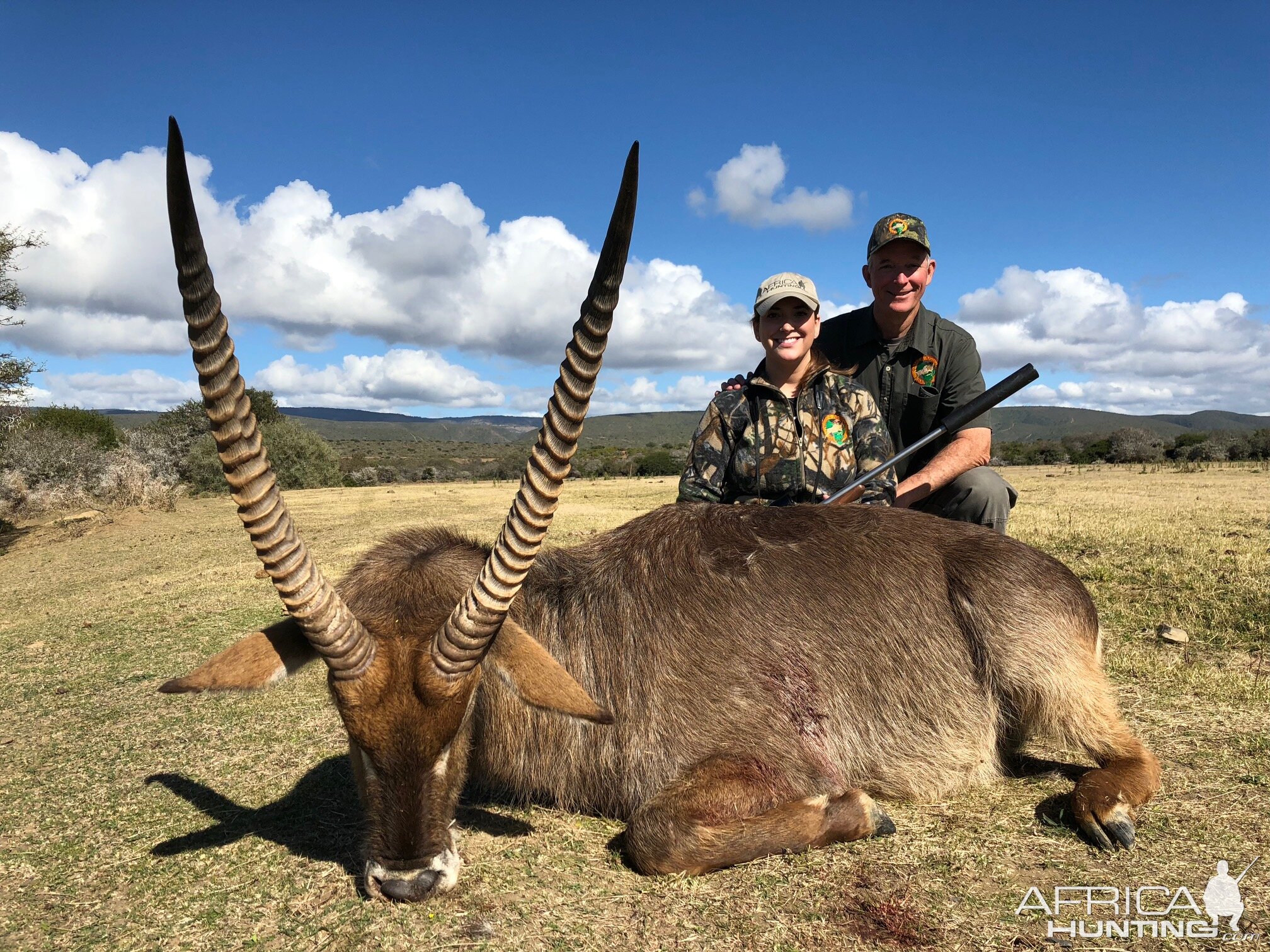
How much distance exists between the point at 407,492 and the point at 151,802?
25.7 metres

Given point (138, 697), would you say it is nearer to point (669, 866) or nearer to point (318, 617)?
point (318, 617)

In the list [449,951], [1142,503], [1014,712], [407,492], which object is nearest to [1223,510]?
[1142,503]

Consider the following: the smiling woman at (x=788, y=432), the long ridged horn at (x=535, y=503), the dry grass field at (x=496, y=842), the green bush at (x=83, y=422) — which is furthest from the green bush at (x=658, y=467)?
the long ridged horn at (x=535, y=503)

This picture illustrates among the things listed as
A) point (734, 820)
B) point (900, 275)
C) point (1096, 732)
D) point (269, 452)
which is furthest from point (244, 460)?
point (269, 452)

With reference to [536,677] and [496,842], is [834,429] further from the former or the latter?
[496,842]

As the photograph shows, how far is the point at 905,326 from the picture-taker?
23.2ft

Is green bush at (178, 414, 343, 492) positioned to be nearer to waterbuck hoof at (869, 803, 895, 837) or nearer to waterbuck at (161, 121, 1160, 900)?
waterbuck at (161, 121, 1160, 900)

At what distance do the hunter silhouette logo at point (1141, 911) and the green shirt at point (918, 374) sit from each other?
4.27m

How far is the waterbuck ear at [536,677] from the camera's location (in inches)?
128

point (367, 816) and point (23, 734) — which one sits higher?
point (367, 816)

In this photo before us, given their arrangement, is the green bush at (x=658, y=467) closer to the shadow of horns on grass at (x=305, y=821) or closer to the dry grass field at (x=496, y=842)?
the dry grass field at (x=496, y=842)

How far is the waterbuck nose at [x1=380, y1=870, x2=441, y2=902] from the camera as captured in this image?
3066mm

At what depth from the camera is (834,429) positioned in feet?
19.2

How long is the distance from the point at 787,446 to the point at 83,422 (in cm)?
4403
